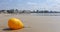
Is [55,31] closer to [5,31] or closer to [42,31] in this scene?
[42,31]

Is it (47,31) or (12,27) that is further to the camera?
(12,27)

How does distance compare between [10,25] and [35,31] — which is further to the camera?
[10,25]

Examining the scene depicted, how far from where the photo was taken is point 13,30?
9.11 meters

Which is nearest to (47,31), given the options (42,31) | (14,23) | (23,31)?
(42,31)

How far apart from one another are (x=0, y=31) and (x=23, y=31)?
1.21m

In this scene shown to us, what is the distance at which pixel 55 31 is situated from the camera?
869 cm

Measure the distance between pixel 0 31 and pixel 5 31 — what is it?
0.26 m

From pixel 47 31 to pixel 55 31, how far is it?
42cm

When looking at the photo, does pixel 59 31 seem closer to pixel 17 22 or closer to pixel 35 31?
pixel 35 31

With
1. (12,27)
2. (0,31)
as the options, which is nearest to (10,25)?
(12,27)

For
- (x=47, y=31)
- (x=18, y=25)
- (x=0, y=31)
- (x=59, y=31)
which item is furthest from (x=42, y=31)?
(x=0, y=31)

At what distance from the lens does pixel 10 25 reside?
9.34 metres

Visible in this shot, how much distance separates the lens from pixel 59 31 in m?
8.67

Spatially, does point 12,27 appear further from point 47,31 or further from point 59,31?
point 59,31
